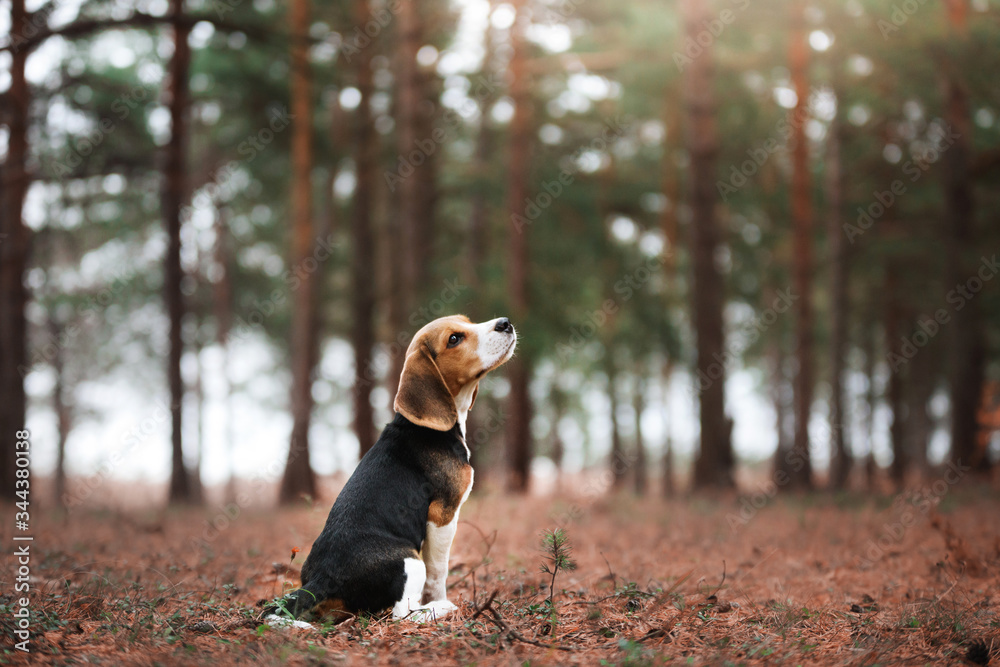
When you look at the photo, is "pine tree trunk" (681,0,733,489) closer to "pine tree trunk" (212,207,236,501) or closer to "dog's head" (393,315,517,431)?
"dog's head" (393,315,517,431)

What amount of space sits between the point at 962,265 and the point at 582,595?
41.0 feet

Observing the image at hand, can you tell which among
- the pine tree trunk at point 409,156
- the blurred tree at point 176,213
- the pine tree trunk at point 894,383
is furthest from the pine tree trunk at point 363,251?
the pine tree trunk at point 894,383

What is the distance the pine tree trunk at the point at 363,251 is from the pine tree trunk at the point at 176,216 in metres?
3.48

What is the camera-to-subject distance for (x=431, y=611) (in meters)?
4.51

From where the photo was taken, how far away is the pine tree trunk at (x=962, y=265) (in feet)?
47.1

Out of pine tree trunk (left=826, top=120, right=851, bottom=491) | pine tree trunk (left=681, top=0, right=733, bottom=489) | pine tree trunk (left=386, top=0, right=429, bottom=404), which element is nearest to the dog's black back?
pine tree trunk (left=681, top=0, right=733, bottom=489)

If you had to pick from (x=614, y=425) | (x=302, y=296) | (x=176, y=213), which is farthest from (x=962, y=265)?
(x=176, y=213)

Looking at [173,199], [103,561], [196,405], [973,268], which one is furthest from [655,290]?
[103,561]

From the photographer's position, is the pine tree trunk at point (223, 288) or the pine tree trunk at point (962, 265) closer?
the pine tree trunk at point (962, 265)

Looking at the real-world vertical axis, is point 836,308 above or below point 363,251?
below

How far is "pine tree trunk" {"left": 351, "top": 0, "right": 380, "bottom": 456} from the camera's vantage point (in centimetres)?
1572

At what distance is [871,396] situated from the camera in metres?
24.7

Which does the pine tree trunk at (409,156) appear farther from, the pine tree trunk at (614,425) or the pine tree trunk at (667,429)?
the pine tree trunk at (667,429)

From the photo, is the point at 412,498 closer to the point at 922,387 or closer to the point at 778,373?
the point at 922,387
